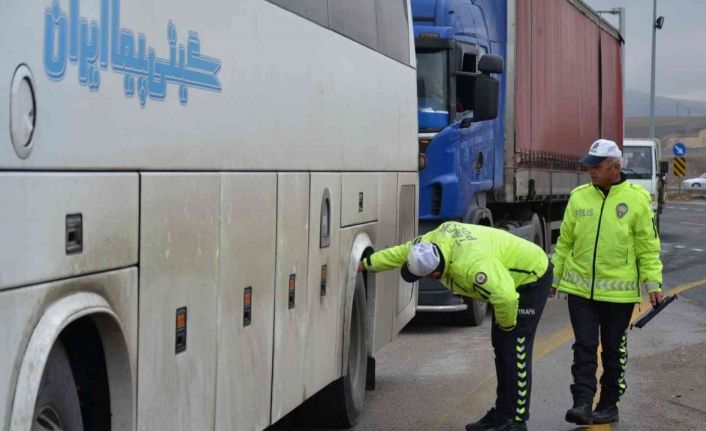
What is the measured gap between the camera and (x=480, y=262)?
8117mm

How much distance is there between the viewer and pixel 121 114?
473 centimetres

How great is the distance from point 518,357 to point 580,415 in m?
0.79

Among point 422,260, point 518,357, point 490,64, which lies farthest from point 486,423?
point 490,64

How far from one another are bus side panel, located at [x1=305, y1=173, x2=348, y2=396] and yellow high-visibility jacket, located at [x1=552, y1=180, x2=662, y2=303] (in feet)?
6.37

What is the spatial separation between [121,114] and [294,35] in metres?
2.57

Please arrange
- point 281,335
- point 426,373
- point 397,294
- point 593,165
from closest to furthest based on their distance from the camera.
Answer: point 281,335, point 593,165, point 397,294, point 426,373

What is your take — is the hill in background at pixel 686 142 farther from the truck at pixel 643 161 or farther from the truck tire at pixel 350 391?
the truck tire at pixel 350 391

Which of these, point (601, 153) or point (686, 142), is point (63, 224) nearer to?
point (601, 153)

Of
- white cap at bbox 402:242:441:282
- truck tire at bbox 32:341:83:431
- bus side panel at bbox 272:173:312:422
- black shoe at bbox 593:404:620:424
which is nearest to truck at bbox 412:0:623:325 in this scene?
black shoe at bbox 593:404:620:424

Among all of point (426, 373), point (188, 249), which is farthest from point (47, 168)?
point (426, 373)

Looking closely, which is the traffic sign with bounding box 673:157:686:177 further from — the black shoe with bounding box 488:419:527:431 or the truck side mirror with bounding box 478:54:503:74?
the black shoe with bounding box 488:419:527:431

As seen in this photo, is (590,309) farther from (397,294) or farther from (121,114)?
(121,114)

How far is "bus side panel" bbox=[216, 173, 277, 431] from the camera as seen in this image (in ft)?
19.7

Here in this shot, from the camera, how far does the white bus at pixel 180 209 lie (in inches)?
160
